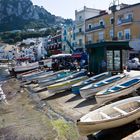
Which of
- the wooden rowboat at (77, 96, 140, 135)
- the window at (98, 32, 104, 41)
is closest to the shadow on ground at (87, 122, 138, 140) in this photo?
the wooden rowboat at (77, 96, 140, 135)

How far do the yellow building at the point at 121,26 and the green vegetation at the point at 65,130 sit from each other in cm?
2596

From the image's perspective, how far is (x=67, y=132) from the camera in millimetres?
11922

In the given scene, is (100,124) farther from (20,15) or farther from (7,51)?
(20,15)

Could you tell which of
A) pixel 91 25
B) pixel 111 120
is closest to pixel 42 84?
pixel 111 120

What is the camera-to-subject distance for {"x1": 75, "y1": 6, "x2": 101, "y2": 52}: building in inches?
2238

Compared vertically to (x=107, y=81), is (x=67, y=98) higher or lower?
lower

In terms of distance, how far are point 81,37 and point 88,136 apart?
Answer: 4814cm

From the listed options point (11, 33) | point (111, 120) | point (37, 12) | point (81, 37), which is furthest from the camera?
point (37, 12)

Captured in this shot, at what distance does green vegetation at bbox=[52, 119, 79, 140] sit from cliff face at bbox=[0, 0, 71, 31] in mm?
141834

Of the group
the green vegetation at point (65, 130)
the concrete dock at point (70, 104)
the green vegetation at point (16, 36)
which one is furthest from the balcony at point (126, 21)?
the green vegetation at point (16, 36)

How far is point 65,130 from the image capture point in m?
12.2

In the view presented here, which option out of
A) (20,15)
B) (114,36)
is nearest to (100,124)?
(114,36)

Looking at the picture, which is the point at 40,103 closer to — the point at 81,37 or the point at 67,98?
the point at 67,98

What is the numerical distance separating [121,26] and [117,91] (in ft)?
107
